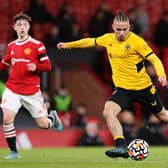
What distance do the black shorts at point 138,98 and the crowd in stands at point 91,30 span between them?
627 centimetres

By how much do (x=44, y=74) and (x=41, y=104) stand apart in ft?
27.4

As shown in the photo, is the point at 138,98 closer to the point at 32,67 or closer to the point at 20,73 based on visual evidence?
the point at 32,67

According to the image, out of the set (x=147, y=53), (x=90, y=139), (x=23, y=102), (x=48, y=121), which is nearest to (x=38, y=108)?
(x=23, y=102)

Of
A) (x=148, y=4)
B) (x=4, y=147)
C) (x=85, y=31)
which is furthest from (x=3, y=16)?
(x=4, y=147)

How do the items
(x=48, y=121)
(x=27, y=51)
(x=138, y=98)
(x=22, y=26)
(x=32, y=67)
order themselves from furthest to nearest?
(x=48, y=121) → (x=27, y=51) → (x=22, y=26) → (x=138, y=98) → (x=32, y=67)

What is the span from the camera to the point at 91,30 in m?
24.5

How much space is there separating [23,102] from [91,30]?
9888mm

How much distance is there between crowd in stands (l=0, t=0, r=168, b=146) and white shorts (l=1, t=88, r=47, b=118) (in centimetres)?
527

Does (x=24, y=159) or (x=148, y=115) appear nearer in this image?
(x=24, y=159)

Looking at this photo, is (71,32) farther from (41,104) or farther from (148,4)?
(41,104)

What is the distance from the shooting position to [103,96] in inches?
957

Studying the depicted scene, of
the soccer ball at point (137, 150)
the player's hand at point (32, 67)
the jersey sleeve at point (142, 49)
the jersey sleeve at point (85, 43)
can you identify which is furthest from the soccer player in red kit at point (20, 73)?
the soccer ball at point (137, 150)

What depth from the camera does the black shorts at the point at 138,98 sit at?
14008 mm

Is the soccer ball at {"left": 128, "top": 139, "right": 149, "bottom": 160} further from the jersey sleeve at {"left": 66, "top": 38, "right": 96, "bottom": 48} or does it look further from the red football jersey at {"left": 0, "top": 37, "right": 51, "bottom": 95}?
the red football jersey at {"left": 0, "top": 37, "right": 51, "bottom": 95}
